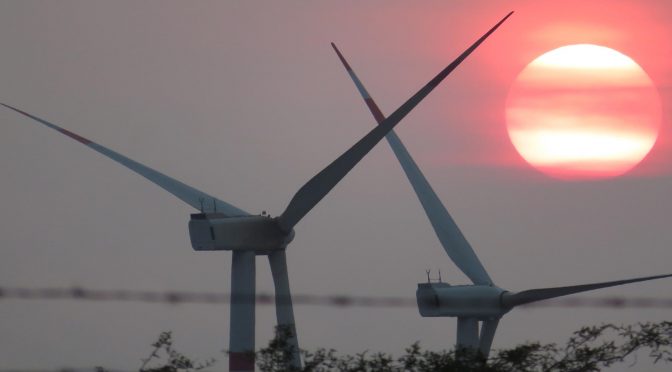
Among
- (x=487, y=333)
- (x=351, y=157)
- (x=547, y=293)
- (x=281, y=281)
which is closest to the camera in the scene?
(x=351, y=157)

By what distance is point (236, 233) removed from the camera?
3533 inches

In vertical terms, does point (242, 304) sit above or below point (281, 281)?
below

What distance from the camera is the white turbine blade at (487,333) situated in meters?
92.6

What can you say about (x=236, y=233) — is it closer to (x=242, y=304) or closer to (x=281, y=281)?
(x=242, y=304)

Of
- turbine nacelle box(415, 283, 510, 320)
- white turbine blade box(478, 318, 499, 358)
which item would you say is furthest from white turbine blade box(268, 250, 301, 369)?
white turbine blade box(478, 318, 499, 358)

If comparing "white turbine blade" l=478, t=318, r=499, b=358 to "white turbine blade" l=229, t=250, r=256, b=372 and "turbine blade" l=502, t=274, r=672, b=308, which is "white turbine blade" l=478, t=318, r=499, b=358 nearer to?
"turbine blade" l=502, t=274, r=672, b=308

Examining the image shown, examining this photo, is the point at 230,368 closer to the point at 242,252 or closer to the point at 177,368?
the point at 242,252

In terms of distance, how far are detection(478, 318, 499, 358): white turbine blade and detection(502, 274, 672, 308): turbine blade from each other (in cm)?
152

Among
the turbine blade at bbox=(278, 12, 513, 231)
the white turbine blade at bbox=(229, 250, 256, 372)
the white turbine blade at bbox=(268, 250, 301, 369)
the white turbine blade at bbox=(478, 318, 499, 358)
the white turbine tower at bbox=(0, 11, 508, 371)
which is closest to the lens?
the turbine blade at bbox=(278, 12, 513, 231)

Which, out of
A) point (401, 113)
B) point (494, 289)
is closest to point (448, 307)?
point (494, 289)

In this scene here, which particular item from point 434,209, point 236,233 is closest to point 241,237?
point 236,233

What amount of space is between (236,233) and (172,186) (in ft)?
10.1

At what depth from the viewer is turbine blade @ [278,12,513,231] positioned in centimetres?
7256

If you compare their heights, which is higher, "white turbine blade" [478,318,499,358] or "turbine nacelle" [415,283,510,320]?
"turbine nacelle" [415,283,510,320]
